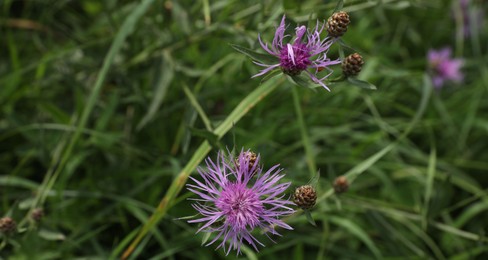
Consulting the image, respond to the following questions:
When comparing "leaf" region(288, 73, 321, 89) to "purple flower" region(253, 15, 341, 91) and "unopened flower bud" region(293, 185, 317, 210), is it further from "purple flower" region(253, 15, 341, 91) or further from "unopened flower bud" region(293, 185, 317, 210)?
"unopened flower bud" region(293, 185, 317, 210)

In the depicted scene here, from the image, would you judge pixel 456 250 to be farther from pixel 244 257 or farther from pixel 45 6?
pixel 45 6

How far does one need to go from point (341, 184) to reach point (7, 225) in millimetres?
719

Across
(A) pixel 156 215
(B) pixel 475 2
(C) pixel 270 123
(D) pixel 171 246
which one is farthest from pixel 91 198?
(B) pixel 475 2

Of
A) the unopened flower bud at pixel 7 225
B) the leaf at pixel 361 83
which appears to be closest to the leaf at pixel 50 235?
the unopened flower bud at pixel 7 225

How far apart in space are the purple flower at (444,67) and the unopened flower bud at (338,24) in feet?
4.53

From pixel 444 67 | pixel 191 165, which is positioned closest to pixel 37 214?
pixel 191 165

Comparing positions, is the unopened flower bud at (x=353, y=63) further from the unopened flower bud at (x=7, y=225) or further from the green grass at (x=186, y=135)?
the unopened flower bud at (x=7, y=225)

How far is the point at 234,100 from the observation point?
180 centimetres

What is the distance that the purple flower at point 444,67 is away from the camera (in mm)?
2238

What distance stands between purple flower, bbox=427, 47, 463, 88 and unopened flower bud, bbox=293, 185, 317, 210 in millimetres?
1474

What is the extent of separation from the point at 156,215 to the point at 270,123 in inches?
25.0

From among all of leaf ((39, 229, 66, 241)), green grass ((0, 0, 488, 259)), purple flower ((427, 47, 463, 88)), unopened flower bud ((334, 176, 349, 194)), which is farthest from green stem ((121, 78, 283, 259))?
purple flower ((427, 47, 463, 88))

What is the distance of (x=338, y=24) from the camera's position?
938mm

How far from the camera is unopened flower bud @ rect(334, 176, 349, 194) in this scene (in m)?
1.28
